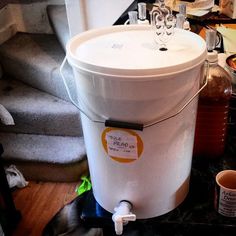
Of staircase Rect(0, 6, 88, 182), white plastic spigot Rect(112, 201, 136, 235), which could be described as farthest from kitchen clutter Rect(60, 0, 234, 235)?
staircase Rect(0, 6, 88, 182)

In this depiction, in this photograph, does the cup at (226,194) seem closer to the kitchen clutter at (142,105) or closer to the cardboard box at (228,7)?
the kitchen clutter at (142,105)

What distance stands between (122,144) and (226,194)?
0.86 ft

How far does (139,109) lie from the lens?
599mm

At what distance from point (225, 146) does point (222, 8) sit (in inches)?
36.7

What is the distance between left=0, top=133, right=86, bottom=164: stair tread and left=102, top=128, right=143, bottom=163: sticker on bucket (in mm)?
1275

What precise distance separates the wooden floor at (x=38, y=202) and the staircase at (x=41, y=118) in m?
0.06

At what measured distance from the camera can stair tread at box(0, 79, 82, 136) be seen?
2.01 meters

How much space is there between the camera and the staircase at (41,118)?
76.9 inches

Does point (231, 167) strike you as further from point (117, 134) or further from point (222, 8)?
point (222, 8)

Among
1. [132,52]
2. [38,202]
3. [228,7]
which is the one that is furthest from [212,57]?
[38,202]

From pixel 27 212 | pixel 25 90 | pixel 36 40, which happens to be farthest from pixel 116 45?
pixel 36 40

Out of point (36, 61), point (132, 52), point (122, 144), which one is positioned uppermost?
point (132, 52)

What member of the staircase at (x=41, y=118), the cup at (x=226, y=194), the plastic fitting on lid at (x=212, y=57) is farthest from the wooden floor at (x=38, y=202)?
the plastic fitting on lid at (x=212, y=57)

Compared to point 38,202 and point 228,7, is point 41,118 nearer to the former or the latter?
point 38,202
